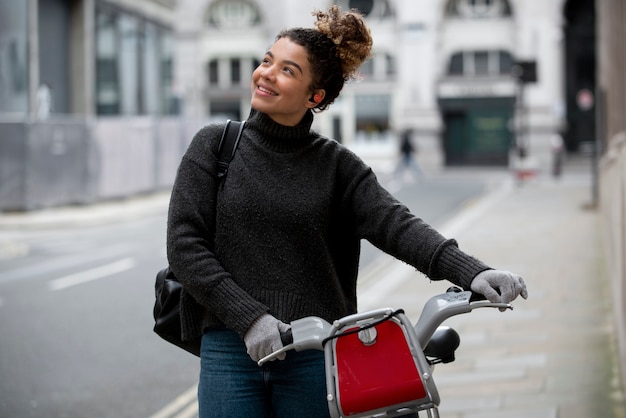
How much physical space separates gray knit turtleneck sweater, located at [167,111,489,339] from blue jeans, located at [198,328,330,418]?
92 mm

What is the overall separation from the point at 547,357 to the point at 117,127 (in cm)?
1790

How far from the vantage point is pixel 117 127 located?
2394 centimetres

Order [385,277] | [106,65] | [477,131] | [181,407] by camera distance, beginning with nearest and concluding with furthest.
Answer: [181,407], [385,277], [106,65], [477,131]

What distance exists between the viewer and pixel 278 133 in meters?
2.92

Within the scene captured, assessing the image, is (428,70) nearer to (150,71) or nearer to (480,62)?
(480,62)

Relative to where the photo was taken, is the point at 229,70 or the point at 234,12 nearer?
the point at 234,12

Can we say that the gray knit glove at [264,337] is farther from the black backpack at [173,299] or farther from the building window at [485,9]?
the building window at [485,9]

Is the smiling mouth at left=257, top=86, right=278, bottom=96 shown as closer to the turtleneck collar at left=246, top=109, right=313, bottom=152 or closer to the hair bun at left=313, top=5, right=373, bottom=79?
the turtleneck collar at left=246, top=109, right=313, bottom=152

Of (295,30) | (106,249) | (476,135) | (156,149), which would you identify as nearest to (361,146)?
(476,135)

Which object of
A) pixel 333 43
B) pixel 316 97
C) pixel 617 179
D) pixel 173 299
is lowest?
pixel 173 299

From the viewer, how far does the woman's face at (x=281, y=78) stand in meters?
2.87

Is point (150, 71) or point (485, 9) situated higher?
point (485, 9)

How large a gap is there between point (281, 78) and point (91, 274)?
9.72m

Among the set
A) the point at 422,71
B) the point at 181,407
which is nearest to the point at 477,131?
the point at 422,71
